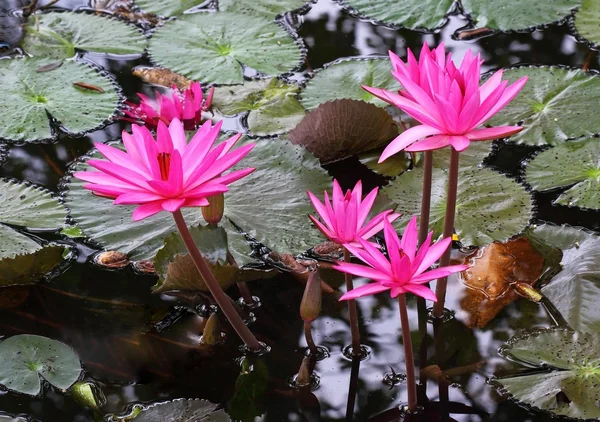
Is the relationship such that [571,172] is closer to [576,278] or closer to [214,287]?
[576,278]

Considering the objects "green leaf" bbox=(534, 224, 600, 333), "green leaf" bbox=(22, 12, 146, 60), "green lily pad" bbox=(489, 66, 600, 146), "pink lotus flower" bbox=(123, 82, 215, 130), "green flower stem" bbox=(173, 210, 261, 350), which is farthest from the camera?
"green leaf" bbox=(22, 12, 146, 60)

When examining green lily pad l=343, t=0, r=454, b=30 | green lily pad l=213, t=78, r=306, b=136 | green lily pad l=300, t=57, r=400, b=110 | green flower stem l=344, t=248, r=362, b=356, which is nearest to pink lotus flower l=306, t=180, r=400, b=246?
green flower stem l=344, t=248, r=362, b=356

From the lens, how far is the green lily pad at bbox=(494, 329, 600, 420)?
1.81m

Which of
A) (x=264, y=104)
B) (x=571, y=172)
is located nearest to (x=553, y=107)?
(x=571, y=172)

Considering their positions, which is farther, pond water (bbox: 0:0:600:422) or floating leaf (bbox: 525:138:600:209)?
floating leaf (bbox: 525:138:600:209)

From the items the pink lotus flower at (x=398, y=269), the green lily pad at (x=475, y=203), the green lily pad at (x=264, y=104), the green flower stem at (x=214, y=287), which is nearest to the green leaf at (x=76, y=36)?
the green lily pad at (x=264, y=104)

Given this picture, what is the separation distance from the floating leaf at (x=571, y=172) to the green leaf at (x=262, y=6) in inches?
58.0

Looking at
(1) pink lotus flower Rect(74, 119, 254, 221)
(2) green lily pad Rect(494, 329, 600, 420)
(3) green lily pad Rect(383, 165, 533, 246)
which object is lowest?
(2) green lily pad Rect(494, 329, 600, 420)

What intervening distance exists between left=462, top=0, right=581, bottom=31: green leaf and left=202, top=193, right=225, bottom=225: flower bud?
1.90m

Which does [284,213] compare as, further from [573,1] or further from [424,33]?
[573,1]

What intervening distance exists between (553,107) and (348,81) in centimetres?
77

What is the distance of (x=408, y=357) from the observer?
1696 mm

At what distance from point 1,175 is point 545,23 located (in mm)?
2313

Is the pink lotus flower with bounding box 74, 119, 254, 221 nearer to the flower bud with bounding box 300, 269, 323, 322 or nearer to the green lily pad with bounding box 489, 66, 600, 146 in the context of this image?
the flower bud with bounding box 300, 269, 323, 322
